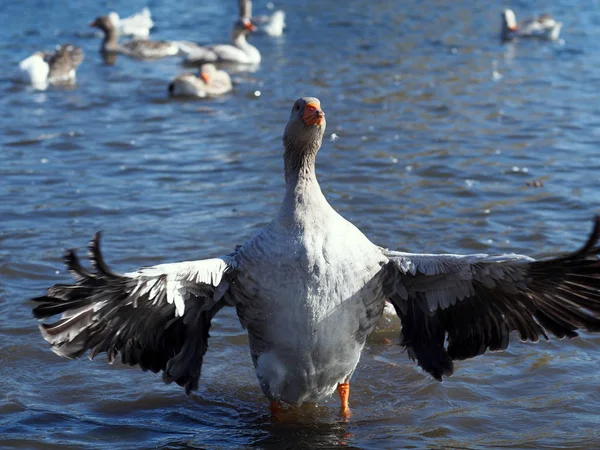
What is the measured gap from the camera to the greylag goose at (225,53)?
20.0m

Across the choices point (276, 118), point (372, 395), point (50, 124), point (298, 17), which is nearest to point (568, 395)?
point (372, 395)

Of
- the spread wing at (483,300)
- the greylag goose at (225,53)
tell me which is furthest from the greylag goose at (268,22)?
the spread wing at (483,300)

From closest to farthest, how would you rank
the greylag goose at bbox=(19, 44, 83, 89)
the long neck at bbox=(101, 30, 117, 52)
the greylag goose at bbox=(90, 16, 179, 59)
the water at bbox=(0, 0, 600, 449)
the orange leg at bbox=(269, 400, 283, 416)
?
the orange leg at bbox=(269, 400, 283, 416) < the water at bbox=(0, 0, 600, 449) < the greylag goose at bbox=(19, 44, 83, 89) < the greylag goose at bbox=(90, 16, 179, 59) < the long neck at bbox=(101, 30, 117, 52)

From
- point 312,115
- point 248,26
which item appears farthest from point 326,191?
point 248,26

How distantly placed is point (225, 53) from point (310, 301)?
14571 millimetres

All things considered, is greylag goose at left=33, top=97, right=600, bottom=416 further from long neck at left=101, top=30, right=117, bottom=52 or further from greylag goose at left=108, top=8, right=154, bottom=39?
greylag goose at left=108, top=8, right=154, bottom=39

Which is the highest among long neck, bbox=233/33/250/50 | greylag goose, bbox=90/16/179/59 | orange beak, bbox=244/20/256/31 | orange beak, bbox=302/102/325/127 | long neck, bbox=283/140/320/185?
orange beak, bbox=302/102/325/127

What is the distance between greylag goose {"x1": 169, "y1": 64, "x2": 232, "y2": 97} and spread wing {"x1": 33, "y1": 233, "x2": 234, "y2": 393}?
10.6 meters

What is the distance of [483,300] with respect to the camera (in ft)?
20.5

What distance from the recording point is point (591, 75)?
1744 cm

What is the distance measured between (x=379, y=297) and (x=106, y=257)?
3.93 m

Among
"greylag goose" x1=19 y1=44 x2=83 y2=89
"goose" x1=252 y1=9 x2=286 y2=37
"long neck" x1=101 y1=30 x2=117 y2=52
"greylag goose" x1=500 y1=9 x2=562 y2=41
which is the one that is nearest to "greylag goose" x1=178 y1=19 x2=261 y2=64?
"long neck" x1=101 y1=30 x2=117 y2=52

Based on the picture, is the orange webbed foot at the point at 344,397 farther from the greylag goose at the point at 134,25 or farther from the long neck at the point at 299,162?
the greylag goose at the point at 134,25

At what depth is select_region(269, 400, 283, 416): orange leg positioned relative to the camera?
6.78 meters
